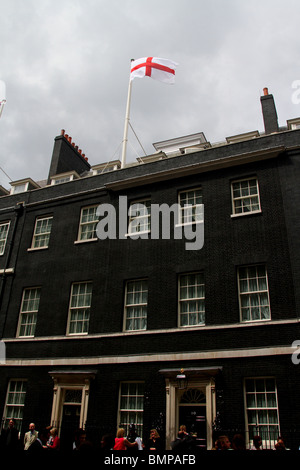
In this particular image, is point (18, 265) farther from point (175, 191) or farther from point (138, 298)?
point (175, 191)

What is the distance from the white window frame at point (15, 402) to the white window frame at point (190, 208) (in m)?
10.2

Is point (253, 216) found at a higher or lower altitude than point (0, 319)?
higher

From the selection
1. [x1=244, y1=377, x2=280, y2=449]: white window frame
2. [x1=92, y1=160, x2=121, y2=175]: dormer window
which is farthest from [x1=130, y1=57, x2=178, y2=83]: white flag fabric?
[x1=244, y1=377, x2=280, y2=449]: white window frame

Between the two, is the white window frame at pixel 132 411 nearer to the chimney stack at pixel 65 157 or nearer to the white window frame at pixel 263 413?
the white window frame at pixel 263 413

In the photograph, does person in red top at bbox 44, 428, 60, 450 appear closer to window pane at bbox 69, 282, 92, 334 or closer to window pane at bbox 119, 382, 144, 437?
window pane at bbox 119, 382, 144, 437

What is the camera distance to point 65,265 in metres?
19.6

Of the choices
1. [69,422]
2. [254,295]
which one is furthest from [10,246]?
[254,295]

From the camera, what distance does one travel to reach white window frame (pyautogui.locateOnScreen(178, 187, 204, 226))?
57.6ft

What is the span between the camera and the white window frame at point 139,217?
18.5 metres

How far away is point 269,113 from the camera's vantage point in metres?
20.5

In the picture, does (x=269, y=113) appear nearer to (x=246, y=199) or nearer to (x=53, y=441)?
(x=246, y=199)

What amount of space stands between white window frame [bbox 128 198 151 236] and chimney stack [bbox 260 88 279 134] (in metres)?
7.25
